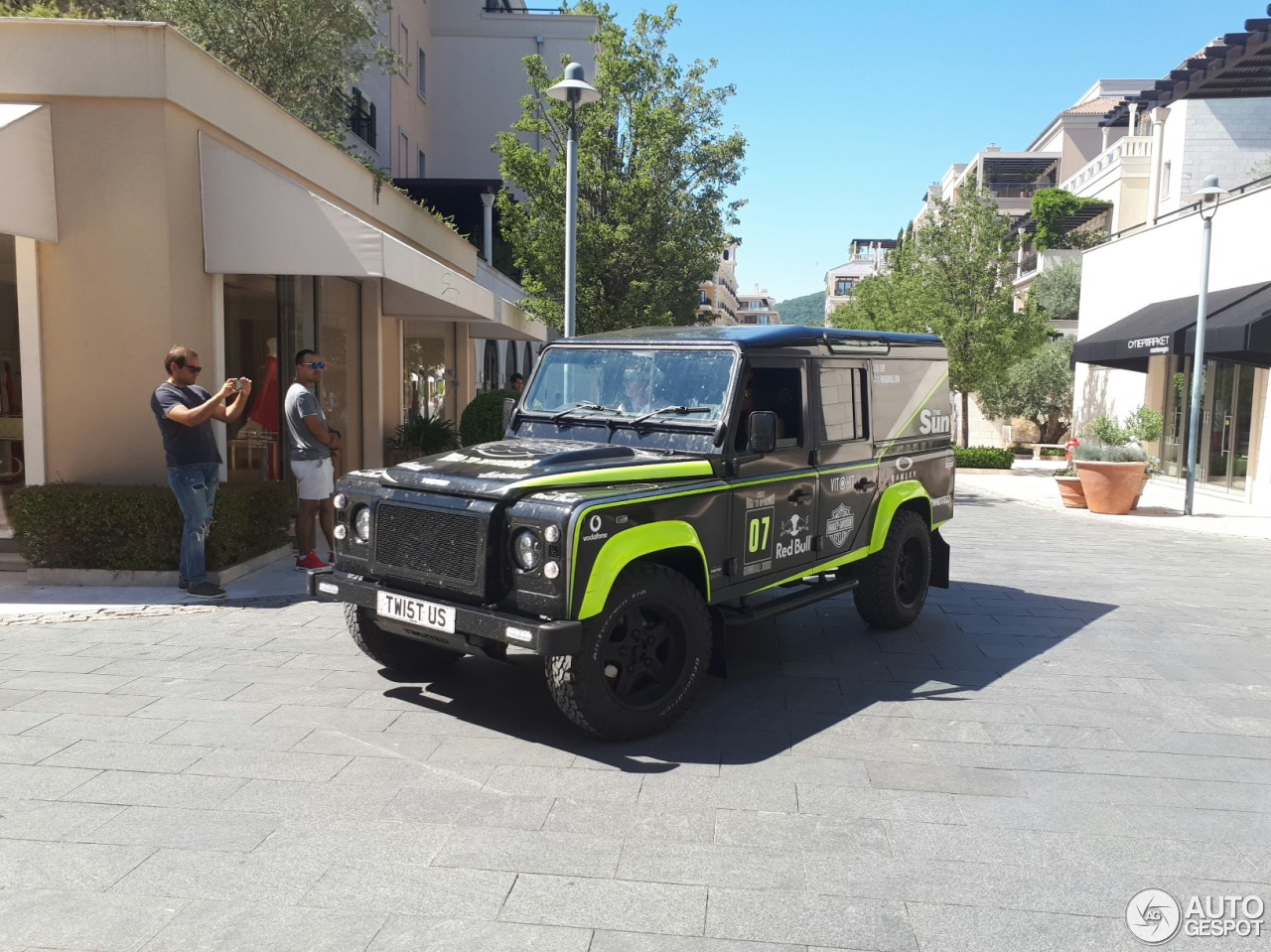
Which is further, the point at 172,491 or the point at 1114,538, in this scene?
the point at 1114,538

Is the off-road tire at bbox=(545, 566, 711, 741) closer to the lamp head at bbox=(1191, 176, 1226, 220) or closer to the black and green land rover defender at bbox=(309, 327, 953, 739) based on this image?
the black and green land rover defender at bbox=(309, 327, 953, 739)

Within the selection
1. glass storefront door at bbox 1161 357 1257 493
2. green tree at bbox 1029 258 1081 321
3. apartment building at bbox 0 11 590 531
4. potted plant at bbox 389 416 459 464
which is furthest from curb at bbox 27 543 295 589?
green tree at bbox 1029 258 1081 321

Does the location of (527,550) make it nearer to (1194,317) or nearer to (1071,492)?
(1071,492)

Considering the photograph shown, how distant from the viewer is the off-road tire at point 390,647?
5648mm

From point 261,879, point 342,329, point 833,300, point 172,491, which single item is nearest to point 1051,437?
point 342,329

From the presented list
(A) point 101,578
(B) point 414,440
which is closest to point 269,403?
(A) point 101,578

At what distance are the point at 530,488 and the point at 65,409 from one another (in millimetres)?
5711

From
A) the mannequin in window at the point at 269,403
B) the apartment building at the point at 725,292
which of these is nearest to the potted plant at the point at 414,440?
the mannequin in window at the point at 269,403

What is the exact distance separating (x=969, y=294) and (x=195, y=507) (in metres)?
22.5

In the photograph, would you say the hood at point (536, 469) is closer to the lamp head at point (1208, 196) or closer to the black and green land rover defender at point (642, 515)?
the black and green land rover defender at point (642, 515)

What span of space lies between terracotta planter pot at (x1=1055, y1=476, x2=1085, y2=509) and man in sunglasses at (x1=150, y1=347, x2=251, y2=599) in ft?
43.7

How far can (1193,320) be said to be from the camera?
1736 centimetres

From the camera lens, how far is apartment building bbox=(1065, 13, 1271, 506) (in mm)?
16672

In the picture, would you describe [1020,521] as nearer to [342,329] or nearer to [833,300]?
[342,329]
